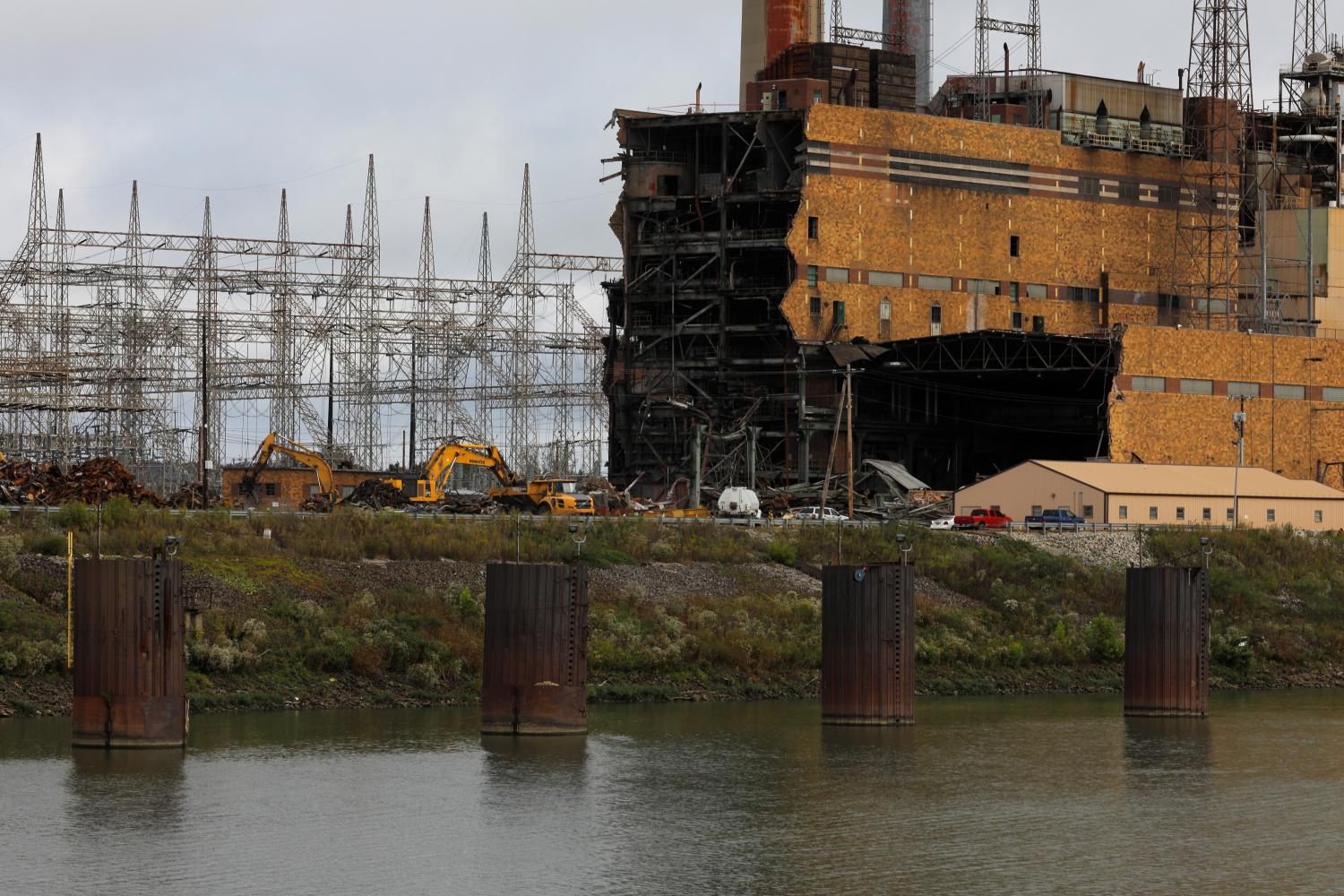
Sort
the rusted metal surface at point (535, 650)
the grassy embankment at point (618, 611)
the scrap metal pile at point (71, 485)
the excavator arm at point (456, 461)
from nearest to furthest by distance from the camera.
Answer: the rusted metal surface at point (535, 650) → the grassy embankment at point (618, 611) → the scrap metal pile at point (71, 485) → the excavator arm at point (456, 461)

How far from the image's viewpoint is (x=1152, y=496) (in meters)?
98.4

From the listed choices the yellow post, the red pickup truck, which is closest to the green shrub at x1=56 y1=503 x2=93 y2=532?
the yellow post

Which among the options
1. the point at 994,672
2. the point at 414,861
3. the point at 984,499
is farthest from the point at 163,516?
the point at 984,499

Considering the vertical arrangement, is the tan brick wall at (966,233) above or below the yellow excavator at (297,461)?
above

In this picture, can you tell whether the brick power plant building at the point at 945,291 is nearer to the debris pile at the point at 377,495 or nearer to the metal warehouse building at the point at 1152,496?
the metal warehouse building at the point at 1152,496

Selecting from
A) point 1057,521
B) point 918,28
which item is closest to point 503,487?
point 1057,521

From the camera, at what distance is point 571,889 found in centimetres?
3591

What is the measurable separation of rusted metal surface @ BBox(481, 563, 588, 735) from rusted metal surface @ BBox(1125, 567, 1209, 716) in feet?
64.7

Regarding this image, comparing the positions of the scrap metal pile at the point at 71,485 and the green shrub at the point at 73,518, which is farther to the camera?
the scrap metal pile at the point at 71,485

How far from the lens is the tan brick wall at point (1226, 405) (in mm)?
107625

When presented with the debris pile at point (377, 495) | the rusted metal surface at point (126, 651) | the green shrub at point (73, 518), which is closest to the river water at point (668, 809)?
the rusted metal surface at point (126, 651)

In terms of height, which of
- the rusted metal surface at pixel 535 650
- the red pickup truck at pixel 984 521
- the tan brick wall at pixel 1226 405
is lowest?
the rusted metal surface at pixel 535 650

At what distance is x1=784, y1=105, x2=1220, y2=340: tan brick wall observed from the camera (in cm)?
11106

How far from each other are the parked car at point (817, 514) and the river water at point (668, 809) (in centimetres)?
3240
